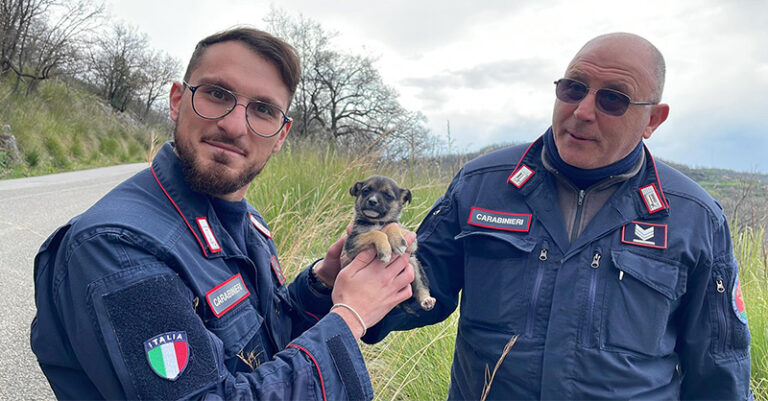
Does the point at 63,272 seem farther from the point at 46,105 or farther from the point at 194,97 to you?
the point at 46,105

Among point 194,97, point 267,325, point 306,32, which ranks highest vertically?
point 306,32

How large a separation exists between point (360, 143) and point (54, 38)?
74.0ft

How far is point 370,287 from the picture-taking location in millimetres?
2275

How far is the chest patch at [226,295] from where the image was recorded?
1878mm

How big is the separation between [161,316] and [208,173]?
0.76 metres

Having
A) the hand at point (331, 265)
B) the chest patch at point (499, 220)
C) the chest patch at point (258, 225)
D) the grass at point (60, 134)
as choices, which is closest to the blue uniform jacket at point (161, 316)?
the chest patch at point (258, 225)

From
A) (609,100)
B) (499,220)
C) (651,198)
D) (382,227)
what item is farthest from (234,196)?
(651,198)

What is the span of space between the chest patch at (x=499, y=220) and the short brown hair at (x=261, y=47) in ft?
4.02

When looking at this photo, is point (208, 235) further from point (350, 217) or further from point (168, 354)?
point (350, 217)

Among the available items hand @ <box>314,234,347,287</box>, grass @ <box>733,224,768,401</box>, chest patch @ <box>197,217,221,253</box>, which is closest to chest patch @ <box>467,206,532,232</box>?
hand @ <box>314,234,347,287</box>

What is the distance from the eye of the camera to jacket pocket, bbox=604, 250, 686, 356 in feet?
7.53

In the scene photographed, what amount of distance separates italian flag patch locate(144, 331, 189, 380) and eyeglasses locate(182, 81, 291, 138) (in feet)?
3.48

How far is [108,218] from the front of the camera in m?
1.69

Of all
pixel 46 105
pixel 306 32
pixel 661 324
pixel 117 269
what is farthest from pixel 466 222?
pixel 306 32
